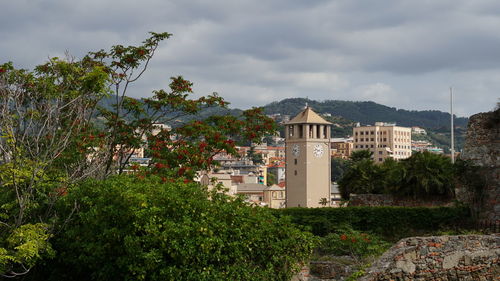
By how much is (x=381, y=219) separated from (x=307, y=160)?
43.3 metres

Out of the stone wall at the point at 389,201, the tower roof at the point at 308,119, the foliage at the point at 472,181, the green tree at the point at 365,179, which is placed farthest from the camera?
the tower roof at the point at 308,119

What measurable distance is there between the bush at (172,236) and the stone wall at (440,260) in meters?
1.89

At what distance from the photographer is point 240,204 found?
11.3 meters

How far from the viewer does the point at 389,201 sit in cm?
2419

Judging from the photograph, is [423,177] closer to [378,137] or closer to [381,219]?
[381,219]

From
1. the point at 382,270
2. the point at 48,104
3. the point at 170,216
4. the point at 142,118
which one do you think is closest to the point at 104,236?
the point at 170,216

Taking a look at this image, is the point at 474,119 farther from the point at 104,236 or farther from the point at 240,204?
the point at 104,236

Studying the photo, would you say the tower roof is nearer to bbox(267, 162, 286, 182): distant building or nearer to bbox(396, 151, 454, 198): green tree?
bbox(396, 151, 454, 198): green tree

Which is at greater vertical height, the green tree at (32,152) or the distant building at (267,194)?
the green tree at (32,152)

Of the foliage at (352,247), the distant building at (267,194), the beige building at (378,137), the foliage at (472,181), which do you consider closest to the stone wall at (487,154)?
the foliage at (472,181)

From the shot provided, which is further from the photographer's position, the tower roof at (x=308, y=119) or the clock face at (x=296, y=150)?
the clock face at (x=296, y=150)

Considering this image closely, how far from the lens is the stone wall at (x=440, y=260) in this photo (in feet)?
30.1

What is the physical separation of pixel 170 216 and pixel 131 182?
1524mm

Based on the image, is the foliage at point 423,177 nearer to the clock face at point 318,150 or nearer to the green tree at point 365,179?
the green tree at point 365,179
